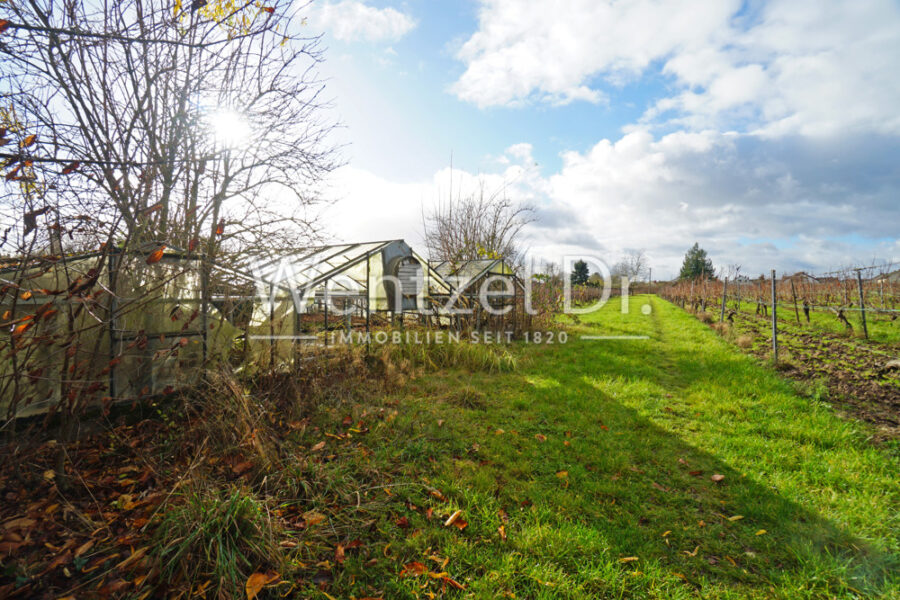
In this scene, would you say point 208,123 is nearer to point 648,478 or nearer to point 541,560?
point 541,560

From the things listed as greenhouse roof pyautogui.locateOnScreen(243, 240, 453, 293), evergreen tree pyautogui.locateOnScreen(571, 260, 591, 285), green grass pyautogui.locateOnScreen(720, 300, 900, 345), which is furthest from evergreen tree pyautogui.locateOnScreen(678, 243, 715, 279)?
greenhouse roof pyautogui.locateOnScreen(243, 240, 453, 293)

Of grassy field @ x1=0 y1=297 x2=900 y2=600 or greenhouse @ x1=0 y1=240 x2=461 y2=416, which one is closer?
grassy field @ x1=0 y1=297 x2=900 y2=600

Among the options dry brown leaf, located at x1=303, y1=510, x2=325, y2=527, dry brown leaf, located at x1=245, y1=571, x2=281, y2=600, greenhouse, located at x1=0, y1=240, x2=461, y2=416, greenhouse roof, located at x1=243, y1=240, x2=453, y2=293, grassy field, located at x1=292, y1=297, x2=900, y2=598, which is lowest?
grassy field, located at x1=292, y1=297, x2=900, y2=598

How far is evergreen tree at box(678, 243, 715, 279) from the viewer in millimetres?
57369

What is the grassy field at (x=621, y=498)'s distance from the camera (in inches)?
98.5

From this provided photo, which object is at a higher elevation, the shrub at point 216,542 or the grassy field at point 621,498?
the shrub at point 216,542

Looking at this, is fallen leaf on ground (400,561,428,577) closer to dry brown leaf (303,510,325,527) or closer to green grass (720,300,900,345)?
dry brown leaf (303,510,325,527)

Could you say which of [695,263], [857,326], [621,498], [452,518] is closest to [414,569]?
[452,518]

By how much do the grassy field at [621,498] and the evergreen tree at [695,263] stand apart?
6069 cm

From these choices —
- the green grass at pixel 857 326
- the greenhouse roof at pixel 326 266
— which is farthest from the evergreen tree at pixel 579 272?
the greenhouse roof at pixel 326 266

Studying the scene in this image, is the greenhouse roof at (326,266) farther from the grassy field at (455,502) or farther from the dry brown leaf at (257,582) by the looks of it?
the dry brown leaf at (257,582)

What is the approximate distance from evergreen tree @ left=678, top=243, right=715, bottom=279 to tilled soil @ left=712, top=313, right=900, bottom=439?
171 ft

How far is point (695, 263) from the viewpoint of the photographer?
57.8 metres

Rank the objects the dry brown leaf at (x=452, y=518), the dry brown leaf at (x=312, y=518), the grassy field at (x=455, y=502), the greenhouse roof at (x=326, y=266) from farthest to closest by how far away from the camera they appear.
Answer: the greenhouse roof at (x=326, y=266), the dry brown leaf at (x=452, y=518), the dry brown leaf at (x=312, y=518), the grassy field at (x=455, y=502)
